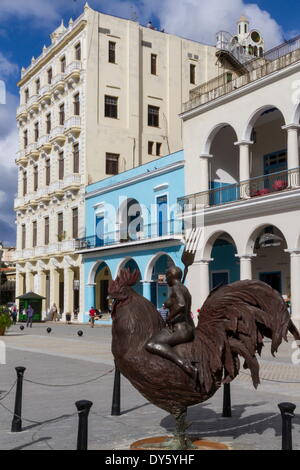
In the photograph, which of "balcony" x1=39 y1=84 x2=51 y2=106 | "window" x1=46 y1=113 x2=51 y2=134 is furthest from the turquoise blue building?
"balcony" x1=39 y1=84 x2=51 y2=106

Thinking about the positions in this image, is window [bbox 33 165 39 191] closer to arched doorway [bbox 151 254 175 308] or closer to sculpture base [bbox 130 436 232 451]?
arched doorway [bbox 151 254 175 308]

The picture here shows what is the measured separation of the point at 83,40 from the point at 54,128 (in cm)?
668

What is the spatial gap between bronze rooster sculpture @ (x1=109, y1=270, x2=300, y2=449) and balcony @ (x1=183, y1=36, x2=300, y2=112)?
1792 centimetres

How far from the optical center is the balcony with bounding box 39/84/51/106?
43.1 m

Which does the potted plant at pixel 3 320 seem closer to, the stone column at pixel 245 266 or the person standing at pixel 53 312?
the stone column at pixel 245 266

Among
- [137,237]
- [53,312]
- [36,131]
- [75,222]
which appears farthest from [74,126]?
[53,312]

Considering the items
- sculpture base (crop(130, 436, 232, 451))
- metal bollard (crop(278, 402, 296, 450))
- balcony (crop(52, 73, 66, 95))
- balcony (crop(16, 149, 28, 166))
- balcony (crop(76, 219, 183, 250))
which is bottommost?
sculpture base (crop(130, 436, 232, 451))

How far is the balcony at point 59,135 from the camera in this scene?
133ft

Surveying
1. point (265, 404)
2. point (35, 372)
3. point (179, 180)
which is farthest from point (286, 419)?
point (179, 180)

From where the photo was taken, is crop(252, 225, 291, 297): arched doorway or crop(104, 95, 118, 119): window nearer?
crop(252, 225, 291, 297): arched doorway

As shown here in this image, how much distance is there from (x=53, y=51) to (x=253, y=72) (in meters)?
22.3

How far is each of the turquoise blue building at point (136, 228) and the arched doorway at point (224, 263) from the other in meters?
2.29

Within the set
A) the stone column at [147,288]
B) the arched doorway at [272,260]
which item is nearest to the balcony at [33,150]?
the stone column at [147,288]

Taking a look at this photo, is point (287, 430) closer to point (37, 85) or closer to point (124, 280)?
point (124, 280)
